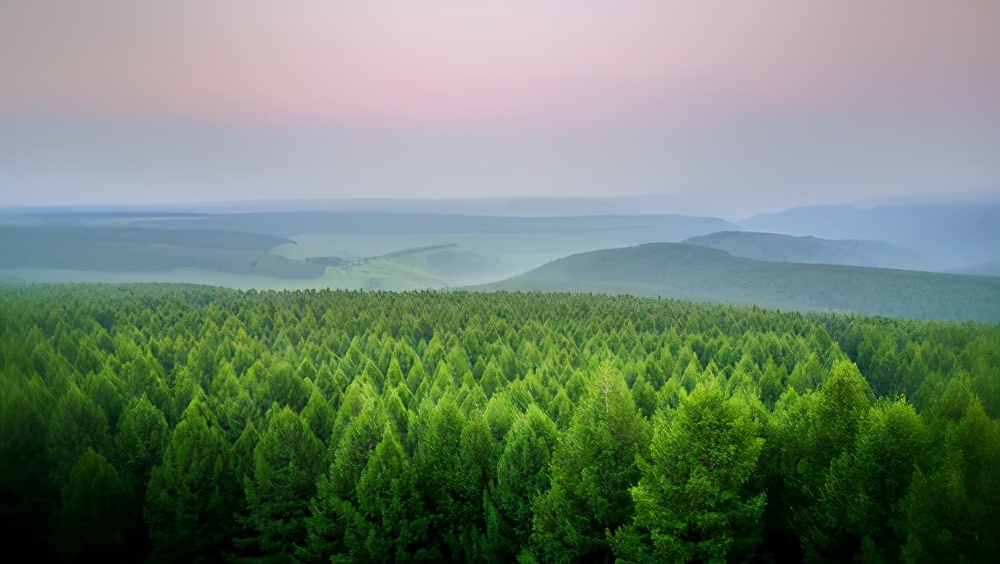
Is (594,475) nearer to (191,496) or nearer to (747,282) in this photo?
(191,496)

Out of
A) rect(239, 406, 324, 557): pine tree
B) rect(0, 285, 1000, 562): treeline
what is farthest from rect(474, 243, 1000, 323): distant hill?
rect(239, 406, 324, 557): pine tree

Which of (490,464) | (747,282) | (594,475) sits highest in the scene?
(594,475)

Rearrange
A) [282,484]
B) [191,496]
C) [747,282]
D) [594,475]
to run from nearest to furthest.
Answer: [594,475]
[191,496]
[282,484]
[747,282]

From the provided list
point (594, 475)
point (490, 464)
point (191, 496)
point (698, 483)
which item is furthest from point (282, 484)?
point (698, 483)

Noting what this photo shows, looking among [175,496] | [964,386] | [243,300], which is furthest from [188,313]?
Result: [964,386]

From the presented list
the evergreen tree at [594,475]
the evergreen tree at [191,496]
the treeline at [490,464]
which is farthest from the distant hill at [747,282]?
the evergreen tree at [191,496]

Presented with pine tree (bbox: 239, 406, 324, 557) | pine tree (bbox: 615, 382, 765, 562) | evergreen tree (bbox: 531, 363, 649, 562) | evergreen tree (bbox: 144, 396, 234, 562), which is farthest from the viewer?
pine tree (bbox: 239, 406, 324, 557)

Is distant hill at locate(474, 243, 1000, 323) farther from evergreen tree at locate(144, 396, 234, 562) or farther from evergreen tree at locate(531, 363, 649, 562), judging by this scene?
evergreen tree at locate(144, 396, 234, 562)
